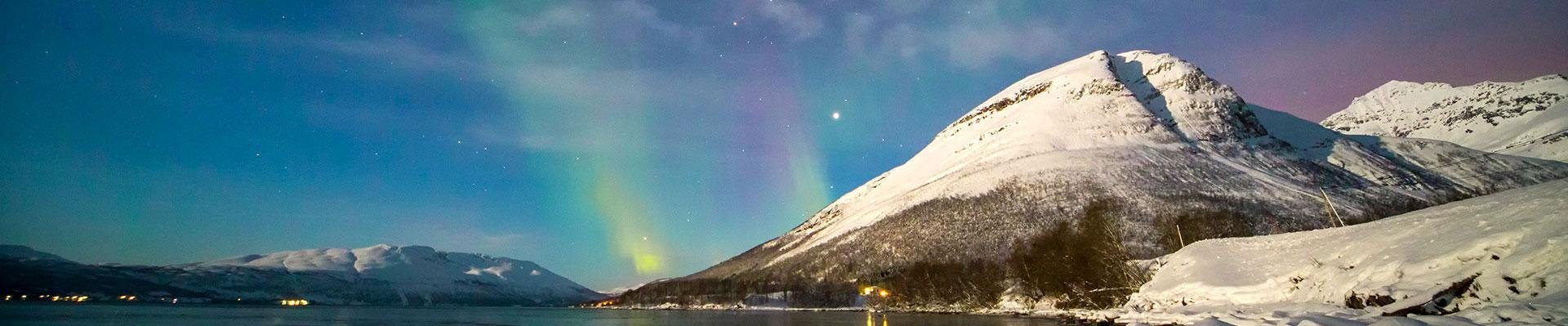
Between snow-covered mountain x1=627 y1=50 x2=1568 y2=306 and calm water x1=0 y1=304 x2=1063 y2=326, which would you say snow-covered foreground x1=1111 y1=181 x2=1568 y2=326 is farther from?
snow-covered mountain x1=627 y1=50 x2=1568 y2=306

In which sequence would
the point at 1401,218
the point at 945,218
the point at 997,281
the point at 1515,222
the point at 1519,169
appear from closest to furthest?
the point at 1515,222 < the point at 1401,218 < the point at 997,281 < the point at 945,218 < the point at 1519,169

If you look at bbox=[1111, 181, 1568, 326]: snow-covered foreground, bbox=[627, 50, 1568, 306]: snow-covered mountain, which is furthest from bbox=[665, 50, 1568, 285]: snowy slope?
bbox=[1111, 181, 1568, 326]: snow-covered foreground

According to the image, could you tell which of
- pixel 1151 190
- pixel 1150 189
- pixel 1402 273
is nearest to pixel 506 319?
pixel 1402 273

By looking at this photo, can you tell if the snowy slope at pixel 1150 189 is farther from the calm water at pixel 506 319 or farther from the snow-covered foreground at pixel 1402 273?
the snow-covered foreground at pixel 1402 273

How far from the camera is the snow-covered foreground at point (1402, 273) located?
27984 mm

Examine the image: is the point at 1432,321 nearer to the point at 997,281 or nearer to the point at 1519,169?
the point at 997,281

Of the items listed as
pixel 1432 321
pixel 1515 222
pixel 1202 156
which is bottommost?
pixel 1432 321

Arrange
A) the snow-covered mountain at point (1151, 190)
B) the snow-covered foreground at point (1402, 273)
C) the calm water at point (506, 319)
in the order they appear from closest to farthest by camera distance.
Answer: the snow-covered foreground at point (1402, 273)
the calm water at point (506, 319)
the snow-covered mountain at point (1151, 190)

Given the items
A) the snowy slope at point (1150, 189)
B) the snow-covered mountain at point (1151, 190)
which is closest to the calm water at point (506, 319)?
the snow-covered mountain at point (1151, 190)

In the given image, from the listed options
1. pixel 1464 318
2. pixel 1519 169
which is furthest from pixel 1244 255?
pixel 1519 169

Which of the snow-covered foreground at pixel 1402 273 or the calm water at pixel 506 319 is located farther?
the calm water at pixel 506 319

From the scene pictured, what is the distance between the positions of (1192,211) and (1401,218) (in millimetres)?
100975

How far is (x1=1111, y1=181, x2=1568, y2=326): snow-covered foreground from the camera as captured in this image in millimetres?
27984

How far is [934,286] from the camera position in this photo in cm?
14038
